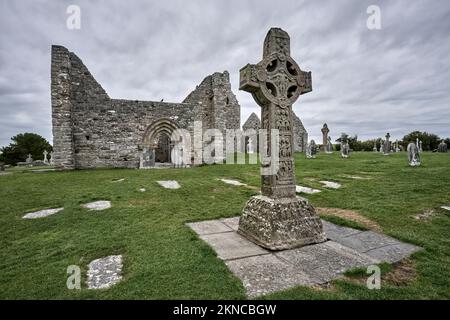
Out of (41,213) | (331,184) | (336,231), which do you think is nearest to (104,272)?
(336,231)

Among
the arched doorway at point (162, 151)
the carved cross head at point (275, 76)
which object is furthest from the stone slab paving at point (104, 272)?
the arched doorway at point (162, 151)

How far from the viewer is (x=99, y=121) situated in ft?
49.7

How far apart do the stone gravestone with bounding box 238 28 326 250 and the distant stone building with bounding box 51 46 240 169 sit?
42.2 feet

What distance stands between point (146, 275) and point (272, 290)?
4.25 ft

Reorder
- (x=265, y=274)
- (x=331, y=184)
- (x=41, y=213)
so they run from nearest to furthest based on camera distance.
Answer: (x=265, y=274) < (x=41, y=213) < (x=331, y=184)

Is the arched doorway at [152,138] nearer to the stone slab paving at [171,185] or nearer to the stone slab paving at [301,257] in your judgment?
the stone slab paving at [171,185]

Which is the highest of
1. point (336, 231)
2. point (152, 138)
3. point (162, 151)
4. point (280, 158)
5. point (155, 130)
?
point (155, 130)

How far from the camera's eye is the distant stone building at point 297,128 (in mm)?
30609

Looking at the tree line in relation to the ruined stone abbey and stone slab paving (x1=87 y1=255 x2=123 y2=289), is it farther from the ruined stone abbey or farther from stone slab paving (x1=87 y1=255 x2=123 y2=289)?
stone slab paving (x1=87 y1=255 x2=123 y2=289)

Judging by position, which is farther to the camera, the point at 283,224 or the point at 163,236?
the point at 163,236

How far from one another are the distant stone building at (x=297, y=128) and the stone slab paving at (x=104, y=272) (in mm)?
28059

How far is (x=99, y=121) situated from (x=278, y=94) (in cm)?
1396

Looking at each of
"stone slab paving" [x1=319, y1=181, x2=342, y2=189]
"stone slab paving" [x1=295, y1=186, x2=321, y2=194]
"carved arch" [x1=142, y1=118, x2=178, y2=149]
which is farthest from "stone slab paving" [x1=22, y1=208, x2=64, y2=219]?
"carved arch" [x1=142, y1=118, x2=178, y2=149]

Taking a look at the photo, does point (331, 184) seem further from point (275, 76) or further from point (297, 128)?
point (297, 128)
